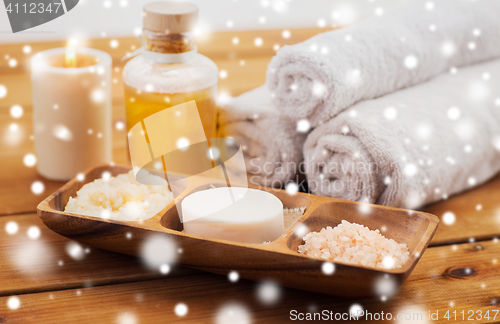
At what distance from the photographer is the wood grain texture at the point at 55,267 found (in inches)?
19.6

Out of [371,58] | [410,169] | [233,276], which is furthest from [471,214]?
[233,276]

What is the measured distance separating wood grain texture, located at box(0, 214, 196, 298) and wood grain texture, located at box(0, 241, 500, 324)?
1cm

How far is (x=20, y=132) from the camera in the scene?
2.73ft

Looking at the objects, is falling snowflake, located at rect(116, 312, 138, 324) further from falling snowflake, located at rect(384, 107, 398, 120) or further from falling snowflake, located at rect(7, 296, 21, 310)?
falling snowflake, located at rect(384, 107, 398, 120)

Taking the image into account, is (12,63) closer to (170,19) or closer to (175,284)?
(170,19)

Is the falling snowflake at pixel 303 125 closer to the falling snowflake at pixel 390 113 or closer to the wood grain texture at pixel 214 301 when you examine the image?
the falling snowflake at pixel 390 113

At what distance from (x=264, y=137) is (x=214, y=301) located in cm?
27

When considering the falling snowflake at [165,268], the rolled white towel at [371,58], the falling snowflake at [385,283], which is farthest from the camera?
the rolled white towel at [371,58]

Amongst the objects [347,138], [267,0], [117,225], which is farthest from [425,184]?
[267,0]

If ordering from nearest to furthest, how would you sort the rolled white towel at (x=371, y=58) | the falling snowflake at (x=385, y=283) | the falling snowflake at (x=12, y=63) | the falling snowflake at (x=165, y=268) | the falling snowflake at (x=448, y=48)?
the falling snowflake at (x=385, y=283) < the falling snowflake at (x=165, y=268) < the rolled white towel at (x=371, y=58) < the falling snowflake at (x=448, y=48) < the falling snowflake at (x=12, y=63)

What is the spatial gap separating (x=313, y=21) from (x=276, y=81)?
0.71 metres

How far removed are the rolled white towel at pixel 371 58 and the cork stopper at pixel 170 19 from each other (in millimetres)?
111

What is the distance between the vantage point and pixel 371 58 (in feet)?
2.13

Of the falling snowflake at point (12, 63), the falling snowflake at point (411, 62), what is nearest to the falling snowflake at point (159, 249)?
the falling snowflake at point (411, 62)
